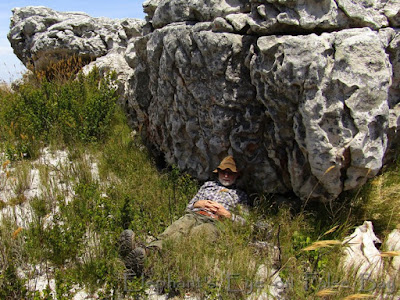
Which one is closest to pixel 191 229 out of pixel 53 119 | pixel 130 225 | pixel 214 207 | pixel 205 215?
pixel 205 215

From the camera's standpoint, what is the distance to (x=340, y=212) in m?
4.32

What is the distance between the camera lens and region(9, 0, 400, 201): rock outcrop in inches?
148

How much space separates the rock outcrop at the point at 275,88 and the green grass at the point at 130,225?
427mm

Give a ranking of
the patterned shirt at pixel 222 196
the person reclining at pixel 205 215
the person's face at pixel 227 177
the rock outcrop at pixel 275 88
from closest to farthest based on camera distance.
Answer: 1. the person reclining at pixel 205 215
2. the rock outcrop at pixel 275 88
3. the patterned shirt at pixel 222 196
4. the person's face at pixel 227 177

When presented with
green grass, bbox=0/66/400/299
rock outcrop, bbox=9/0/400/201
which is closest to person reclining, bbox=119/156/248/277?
green grass, bbox=0/66/400/299

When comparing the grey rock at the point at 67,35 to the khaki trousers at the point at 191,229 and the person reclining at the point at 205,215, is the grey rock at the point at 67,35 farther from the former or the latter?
the khaki trousers at the point at 191,229

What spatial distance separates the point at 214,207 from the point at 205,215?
161mm

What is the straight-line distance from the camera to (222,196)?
4.75m

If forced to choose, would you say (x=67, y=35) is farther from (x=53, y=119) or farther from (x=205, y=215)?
(x=205, y=215)

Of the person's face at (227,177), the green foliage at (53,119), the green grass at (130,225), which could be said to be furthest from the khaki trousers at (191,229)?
the green foliage at (53,119)

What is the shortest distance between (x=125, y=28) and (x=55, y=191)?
644 centimetres

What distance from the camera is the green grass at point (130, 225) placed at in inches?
133

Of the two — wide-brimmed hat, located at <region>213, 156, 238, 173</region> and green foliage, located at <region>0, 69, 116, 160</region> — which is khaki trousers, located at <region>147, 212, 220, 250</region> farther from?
green foliage, located at <region>0, 69, 116, 160</region>

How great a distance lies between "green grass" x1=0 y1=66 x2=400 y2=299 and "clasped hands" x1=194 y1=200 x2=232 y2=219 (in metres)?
0.26
